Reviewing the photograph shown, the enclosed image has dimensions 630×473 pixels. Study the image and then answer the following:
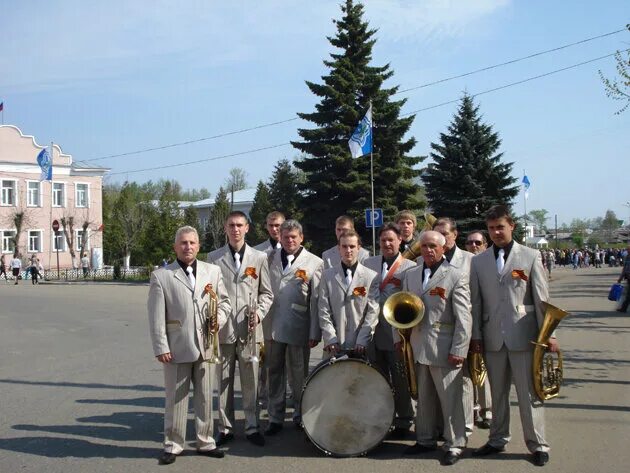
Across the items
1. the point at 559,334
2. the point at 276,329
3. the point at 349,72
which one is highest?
the point at 349,72

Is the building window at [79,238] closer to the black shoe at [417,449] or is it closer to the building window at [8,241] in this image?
the building window at [8,241]

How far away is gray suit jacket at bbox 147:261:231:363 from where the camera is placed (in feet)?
20.4

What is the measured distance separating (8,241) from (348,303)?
183ft

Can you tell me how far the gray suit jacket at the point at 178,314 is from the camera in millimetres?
6207

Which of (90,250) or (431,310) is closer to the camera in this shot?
(431,310)

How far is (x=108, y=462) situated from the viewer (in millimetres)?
6055

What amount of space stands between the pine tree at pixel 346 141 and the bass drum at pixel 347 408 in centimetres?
2784

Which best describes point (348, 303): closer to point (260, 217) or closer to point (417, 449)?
point (417, 449)

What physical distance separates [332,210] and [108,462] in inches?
1139

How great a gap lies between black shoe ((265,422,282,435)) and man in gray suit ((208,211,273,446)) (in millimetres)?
249

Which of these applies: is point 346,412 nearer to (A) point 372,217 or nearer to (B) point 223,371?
(B) point 223,371

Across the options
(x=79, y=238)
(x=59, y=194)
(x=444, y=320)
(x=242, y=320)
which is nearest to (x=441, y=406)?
(x=444, y=320)

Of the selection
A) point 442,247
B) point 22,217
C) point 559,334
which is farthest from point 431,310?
point 22,217

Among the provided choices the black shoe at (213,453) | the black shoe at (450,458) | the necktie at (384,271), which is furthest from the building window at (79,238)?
the black shoe at (450,458)
